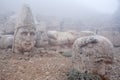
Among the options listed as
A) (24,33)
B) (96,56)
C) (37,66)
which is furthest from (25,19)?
(96,56)

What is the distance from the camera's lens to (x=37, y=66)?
5.79 m

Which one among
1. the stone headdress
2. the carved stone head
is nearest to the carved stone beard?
the carved stone head

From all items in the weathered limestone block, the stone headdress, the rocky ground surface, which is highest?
the stone headdress

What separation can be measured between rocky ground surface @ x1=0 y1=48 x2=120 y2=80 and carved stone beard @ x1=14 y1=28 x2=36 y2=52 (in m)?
0.23

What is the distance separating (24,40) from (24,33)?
0.24 m

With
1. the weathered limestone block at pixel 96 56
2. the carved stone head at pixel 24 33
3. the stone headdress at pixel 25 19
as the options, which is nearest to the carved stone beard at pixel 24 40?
the carved stone head at pixel 24 33

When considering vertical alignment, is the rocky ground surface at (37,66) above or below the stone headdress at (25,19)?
below

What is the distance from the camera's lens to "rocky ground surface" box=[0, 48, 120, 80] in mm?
5184

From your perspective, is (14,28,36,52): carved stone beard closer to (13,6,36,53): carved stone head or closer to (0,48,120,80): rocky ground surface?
(13,6,36,53): carved stone head

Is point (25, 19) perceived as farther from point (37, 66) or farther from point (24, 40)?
point (37, 66)

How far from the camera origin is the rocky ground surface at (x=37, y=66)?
5184mm

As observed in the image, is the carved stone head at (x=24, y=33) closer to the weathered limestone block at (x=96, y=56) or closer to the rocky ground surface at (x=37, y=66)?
the rocky ground surface at (x=37, y=66)

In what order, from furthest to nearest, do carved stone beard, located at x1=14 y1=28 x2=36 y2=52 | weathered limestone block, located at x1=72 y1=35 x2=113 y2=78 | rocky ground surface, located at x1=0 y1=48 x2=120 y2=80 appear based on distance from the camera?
1. carved stone beard, located at x1=14 y1=28 x2=36 y2=52
2. rocky ground surface, located at x1=0 y1=48 x2=120 y2=80
3. weathered limestone block, located at x1=72 y1=35 x2=113 y2=78

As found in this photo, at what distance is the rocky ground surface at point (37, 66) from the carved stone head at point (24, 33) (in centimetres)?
25
